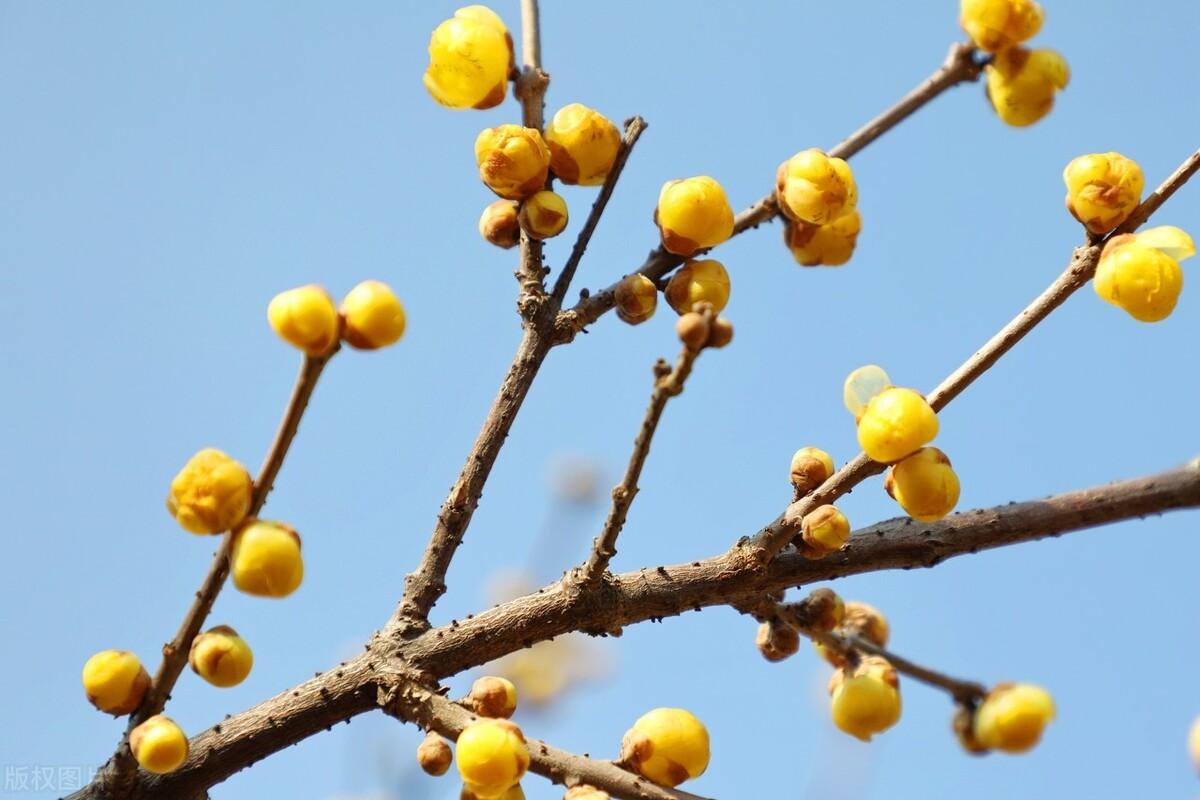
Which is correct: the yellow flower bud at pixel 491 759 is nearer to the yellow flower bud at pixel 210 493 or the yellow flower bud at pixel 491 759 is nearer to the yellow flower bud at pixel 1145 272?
the yellow flower bud at pixel 210 493

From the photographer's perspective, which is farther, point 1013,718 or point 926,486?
point 926,486

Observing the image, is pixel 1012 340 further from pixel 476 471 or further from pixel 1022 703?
pixel 476 471

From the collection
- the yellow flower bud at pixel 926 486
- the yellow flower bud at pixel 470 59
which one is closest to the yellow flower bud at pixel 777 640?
the yellow flower bud at pixel 926 486

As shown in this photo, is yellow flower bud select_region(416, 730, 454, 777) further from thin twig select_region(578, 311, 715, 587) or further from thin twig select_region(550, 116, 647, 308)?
thin twig select_region(550, 116, 647, 308)

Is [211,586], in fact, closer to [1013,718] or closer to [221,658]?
[221,658]

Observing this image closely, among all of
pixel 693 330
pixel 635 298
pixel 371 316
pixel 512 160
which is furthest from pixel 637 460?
pixel 512 160

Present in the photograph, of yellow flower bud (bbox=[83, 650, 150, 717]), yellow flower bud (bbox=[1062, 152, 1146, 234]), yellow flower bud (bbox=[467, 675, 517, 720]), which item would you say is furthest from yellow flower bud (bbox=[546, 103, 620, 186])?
yellow flower bud (bbox=[83, 650, 150, 717])
